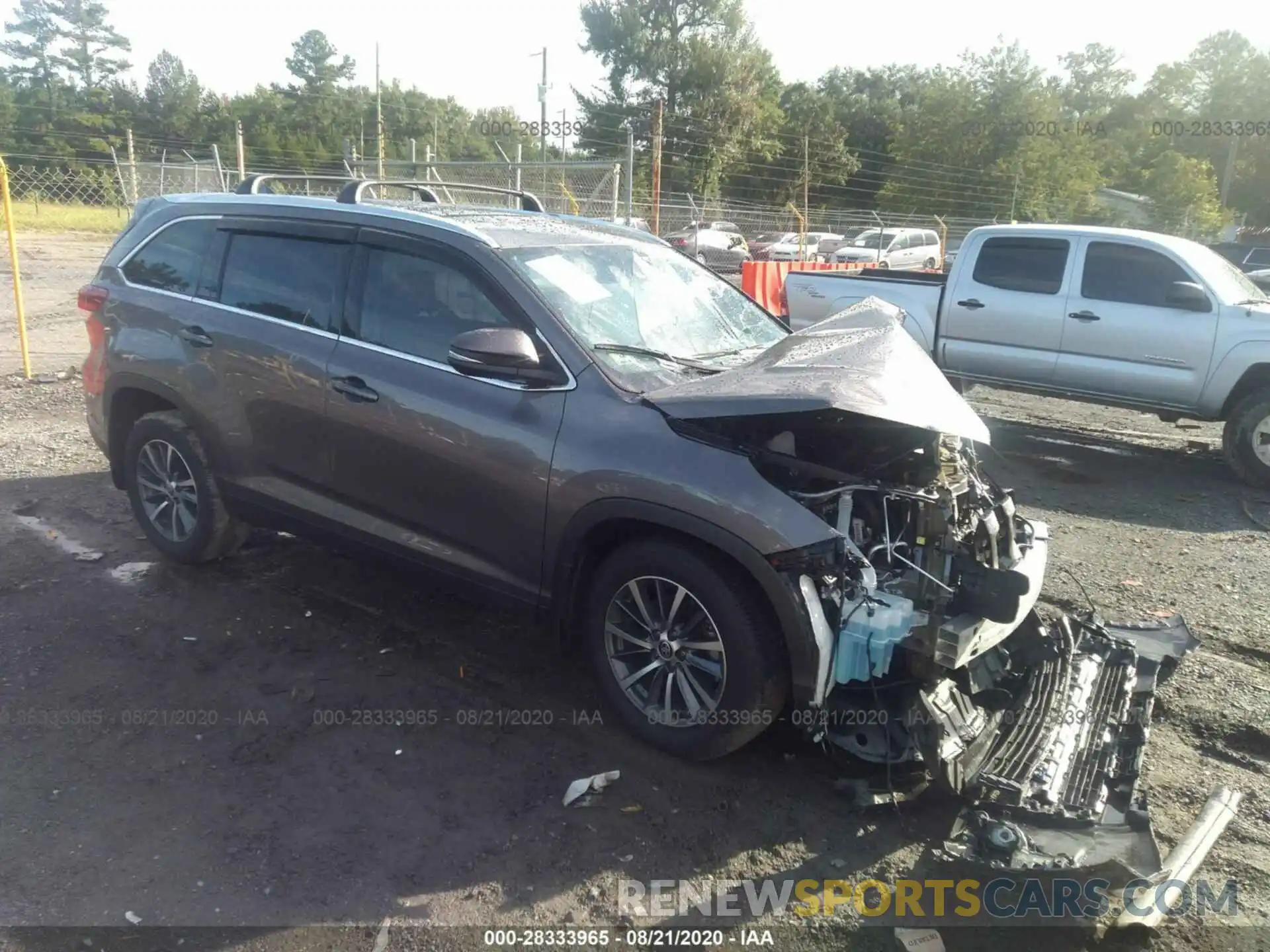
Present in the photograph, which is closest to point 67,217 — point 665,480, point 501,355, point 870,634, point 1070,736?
point 501,355

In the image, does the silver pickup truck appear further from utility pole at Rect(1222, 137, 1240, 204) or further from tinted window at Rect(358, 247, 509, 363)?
utility pole at Rect(1222, 137, 1240, 204)

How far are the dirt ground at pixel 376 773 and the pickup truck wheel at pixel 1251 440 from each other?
2484 millimetres

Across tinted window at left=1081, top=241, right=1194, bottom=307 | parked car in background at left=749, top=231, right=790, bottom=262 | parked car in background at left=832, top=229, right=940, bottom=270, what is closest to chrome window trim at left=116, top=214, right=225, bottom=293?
tinted window at left=1081, top=241, right=1194, bottom=307

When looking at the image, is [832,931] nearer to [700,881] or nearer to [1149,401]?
[700,881]

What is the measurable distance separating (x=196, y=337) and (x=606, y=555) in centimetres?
250

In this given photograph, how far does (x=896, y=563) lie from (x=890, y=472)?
1.26 ft

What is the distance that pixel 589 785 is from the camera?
10.9ft

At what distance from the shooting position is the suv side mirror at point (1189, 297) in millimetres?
7863

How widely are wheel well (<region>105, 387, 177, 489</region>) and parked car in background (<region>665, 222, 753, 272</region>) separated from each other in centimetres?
1448

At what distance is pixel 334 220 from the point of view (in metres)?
4.29

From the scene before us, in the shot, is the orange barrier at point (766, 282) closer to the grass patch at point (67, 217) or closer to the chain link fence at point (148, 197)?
the chain link fence at point (148, 197)

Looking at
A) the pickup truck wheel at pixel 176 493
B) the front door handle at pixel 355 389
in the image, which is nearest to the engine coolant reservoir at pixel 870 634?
the front door handle at pixel 355 389

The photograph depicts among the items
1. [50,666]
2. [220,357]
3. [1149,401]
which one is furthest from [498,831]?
[1149,401]

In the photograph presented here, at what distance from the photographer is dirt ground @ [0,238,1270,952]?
2781 millimetres
